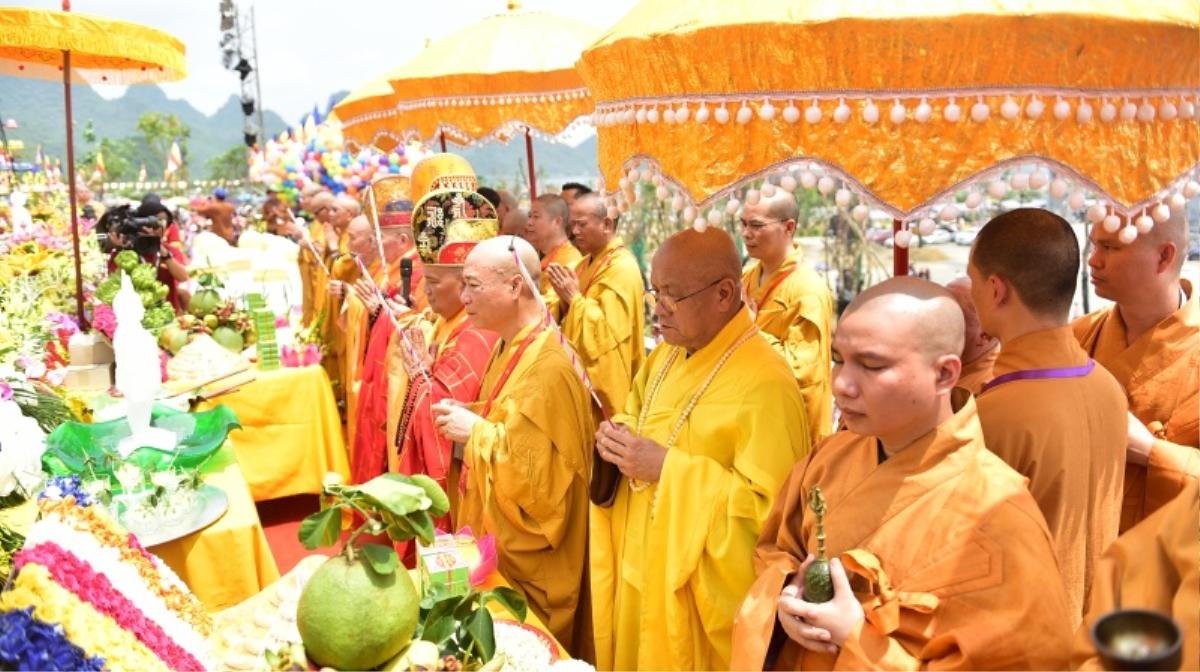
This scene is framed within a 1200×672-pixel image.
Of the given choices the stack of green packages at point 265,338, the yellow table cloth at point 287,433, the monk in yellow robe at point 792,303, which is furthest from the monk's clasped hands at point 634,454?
the stack of green packages at point 265,338

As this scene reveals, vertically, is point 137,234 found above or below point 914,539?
above

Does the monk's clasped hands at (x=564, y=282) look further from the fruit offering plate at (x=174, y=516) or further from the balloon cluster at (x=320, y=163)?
the balloon cluster at (x=320, y=163)

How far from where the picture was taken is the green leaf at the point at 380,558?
174 centimetres

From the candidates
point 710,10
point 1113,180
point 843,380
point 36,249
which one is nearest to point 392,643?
point 843,380

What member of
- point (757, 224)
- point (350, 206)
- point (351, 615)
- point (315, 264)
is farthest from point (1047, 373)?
point (315, 264)

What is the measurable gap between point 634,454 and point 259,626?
111cm

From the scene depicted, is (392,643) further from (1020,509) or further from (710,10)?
(710,10)

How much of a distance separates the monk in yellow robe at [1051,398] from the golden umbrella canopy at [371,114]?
445 centimetres

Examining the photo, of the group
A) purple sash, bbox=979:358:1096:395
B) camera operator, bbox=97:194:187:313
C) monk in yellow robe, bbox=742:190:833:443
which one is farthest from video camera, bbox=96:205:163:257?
purple sash, bbox=979:358:1096:395

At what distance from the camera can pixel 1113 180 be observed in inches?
69.4

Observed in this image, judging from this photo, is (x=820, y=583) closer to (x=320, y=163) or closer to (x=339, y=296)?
(x=339, y=296)

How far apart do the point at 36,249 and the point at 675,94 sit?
5544 millimetres

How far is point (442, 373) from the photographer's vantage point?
3.97 meters

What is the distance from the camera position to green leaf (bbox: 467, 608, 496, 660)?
192 cm
